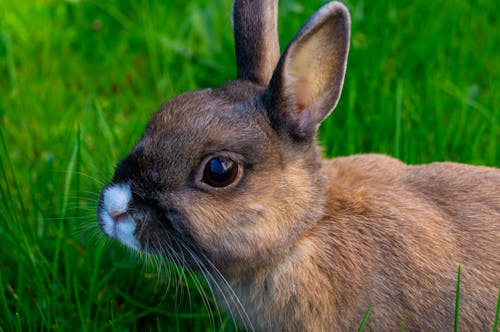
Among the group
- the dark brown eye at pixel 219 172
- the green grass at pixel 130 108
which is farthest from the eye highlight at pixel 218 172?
the green grass at pixel 130 108

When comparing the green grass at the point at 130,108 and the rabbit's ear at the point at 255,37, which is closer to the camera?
the rabbit's ear at the point at 255,37

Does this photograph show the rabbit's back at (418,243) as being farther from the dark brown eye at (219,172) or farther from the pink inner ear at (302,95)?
the dark brown eye at (219,172)

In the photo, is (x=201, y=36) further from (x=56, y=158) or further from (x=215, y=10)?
(x=56, y=158)

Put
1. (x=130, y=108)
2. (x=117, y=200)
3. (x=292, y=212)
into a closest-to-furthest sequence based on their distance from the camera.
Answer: (x=117, y=200), (x=292, y=212), (x=130, y=108)

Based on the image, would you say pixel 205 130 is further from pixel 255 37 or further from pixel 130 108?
pixel 130 108

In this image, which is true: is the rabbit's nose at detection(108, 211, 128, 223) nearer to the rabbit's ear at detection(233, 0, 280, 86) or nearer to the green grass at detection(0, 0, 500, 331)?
the green grass at detection(0, 0, 500, 331)

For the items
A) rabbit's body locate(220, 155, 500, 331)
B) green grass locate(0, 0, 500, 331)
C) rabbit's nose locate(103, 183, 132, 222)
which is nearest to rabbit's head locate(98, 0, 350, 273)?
rabbit's nose locate(103, 183, 132, 222)

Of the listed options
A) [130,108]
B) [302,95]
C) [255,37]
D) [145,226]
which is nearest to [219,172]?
[145,226]

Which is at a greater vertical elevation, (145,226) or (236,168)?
(236,168)
